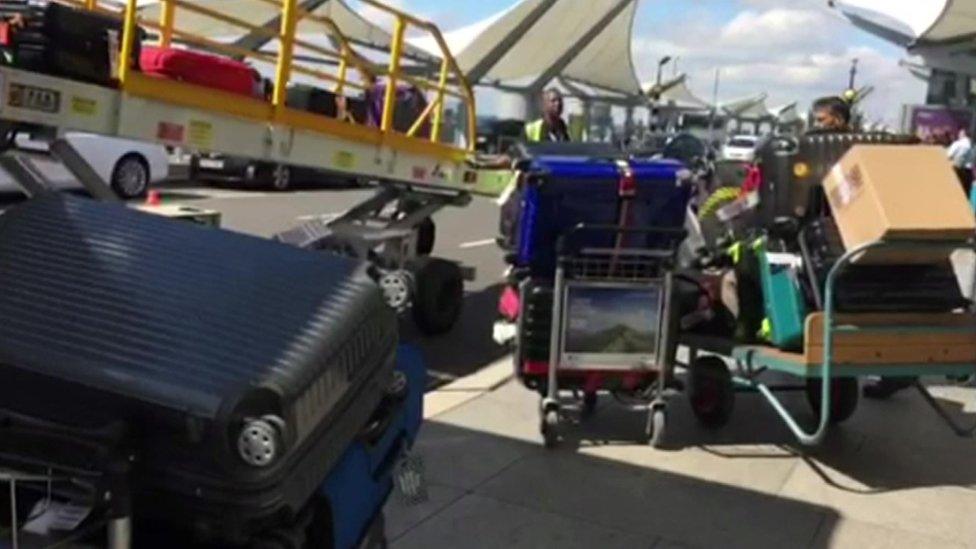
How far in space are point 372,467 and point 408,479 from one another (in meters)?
0.23

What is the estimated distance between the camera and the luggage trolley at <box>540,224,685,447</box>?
5328 mm

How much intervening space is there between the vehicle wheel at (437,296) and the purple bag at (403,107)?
3.68 ft

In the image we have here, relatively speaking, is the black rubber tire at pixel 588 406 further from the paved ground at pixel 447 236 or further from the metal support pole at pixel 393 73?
the metal support pole at pixel 393 73

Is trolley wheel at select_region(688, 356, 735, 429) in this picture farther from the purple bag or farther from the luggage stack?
the purple bag

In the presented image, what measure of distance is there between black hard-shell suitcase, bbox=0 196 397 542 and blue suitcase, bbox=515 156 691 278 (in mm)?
2972

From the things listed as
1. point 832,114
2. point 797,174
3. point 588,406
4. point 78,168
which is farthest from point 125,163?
point 797,174

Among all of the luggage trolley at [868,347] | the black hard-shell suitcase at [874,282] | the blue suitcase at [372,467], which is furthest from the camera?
the black hard-shell suitcase at [874,282]

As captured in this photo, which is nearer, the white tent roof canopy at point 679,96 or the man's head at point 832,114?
the man's head at point 832,114

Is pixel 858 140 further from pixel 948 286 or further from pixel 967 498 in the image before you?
pixel 967 498

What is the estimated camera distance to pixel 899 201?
4.90m

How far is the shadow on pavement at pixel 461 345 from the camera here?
302 inches

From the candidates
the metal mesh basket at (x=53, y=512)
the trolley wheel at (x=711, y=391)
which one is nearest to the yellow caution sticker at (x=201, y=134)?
the trolley wheel at (x=711, y=391)

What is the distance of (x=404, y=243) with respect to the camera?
8.30m

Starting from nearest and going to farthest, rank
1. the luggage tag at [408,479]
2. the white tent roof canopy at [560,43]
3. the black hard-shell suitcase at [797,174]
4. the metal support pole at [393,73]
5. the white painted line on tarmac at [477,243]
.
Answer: the luggage tag at [408,479] < the black hard-shell suitcase at [797,174] < the metal support pole at [393,73] < the white painted line on tarmac at [477,243] < the white tent roof canopy at [560,43]
